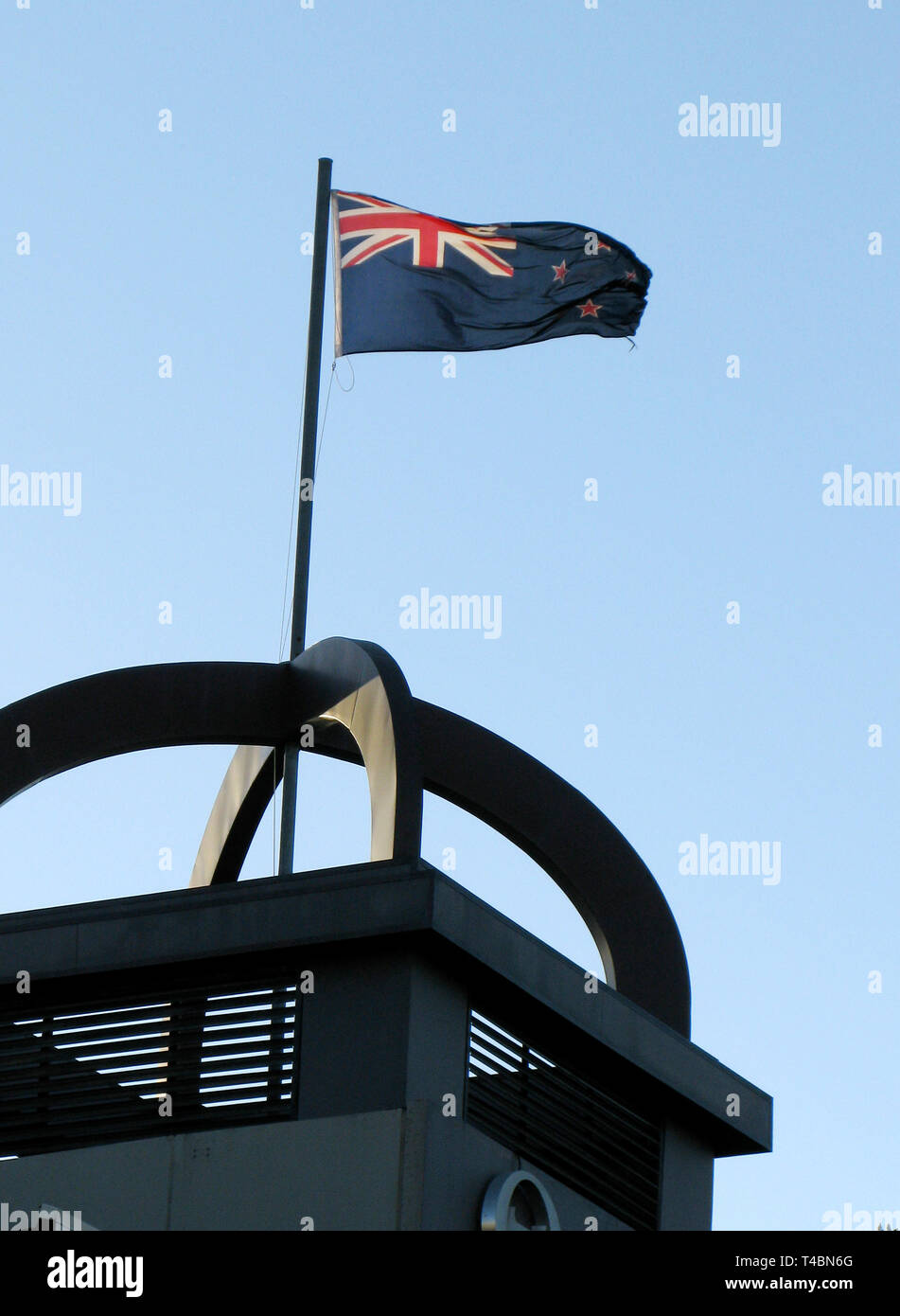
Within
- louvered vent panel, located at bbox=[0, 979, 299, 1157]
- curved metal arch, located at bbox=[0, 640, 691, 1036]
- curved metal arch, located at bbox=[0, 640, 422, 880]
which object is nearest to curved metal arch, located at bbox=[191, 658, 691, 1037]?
curved metal arch, located at bbox=[0, 640, 691, 1036]

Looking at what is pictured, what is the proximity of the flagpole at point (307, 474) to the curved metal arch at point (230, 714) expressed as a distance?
1.34 ft

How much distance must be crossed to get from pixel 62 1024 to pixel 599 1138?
4035mm

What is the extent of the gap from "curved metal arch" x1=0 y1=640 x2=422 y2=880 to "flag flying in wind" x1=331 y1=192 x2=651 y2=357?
341 centimetres

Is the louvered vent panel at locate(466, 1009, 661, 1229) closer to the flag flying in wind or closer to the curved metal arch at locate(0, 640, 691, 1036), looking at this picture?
the curved metal arch at locate(0, 640, 691, 1036)

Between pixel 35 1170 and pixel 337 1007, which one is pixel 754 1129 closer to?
pixel 337 1007

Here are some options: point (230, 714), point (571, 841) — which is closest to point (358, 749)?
point (230, 714)

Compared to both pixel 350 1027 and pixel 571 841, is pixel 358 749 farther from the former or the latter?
pixel 350 1027

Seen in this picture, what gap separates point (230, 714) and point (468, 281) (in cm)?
482

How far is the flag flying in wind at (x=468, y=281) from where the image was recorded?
18.1 metres

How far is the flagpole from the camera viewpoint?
15.9 meters

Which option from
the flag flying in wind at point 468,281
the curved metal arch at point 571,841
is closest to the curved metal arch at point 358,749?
the curved metal arch at point 571,841

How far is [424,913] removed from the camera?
1323cm
